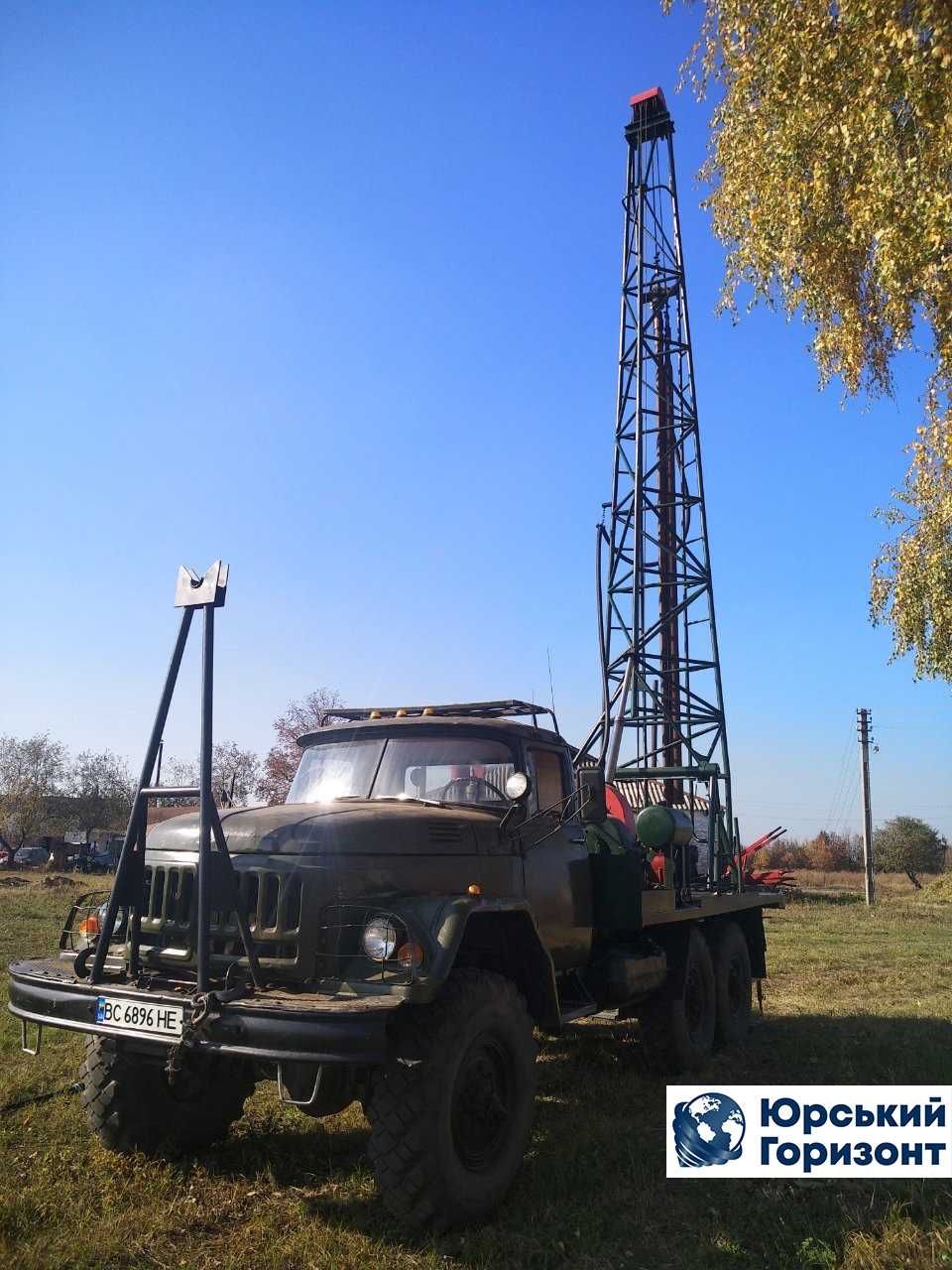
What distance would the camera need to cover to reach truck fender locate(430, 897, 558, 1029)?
5.11m

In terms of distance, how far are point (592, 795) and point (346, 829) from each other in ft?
6.58

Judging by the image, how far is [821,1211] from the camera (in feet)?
15.1

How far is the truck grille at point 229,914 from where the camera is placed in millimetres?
4652

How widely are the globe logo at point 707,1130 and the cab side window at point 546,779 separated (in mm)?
1816

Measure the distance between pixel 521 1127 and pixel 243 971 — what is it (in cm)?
153

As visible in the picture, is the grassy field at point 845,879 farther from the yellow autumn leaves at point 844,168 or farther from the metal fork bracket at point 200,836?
the metal fork bracket at point 200,836

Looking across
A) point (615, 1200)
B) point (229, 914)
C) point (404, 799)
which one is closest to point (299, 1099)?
point (229, 914)

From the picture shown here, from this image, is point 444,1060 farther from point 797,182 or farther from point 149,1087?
point 797,182

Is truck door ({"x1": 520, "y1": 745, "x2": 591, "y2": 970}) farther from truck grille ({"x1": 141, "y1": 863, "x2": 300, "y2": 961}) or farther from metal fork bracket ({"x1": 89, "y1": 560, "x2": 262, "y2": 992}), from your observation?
metal fork bracket ({"x1": 89, "y1": 560, "x2": 262, "y2": 992})

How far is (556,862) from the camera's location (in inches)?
247

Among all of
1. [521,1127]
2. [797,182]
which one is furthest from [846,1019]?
[797,182]

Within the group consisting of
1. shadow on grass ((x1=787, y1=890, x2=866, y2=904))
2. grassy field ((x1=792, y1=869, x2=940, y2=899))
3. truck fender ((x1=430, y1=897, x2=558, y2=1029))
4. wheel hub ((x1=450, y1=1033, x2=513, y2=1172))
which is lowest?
grassy field ((x1=792, y1=869, x2=940, y2=899))

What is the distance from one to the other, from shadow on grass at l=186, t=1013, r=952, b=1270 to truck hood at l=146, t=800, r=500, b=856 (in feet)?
5.40
